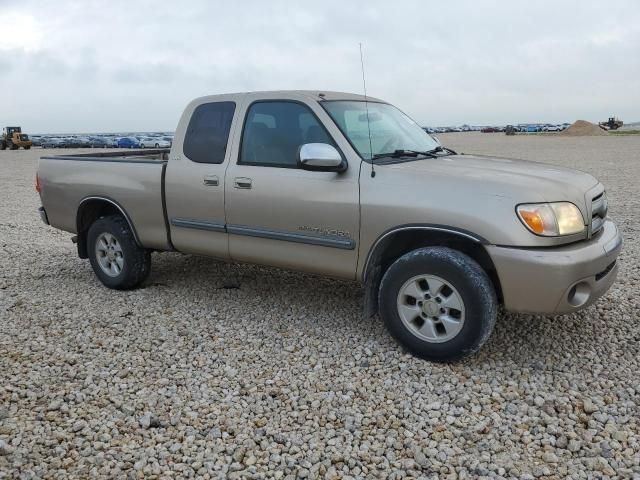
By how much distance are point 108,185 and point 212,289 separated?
1.43 meters

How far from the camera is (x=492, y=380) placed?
3.91 metres

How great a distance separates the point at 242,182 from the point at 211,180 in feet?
1.09

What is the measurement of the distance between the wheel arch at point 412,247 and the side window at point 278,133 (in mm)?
886

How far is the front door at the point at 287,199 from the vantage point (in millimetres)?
4328

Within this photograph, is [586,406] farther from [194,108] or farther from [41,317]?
[41,317]

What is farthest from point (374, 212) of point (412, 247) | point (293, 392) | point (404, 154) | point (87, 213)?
point (87, 213)

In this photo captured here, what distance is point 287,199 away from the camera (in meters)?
4.54

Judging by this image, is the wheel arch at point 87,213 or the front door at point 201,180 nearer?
the front door at point 201,180

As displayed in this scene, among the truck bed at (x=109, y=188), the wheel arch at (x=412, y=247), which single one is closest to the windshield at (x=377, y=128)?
the wheel arch at (x=412, y=247)

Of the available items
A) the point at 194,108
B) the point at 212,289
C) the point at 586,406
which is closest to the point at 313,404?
the point at 586,406

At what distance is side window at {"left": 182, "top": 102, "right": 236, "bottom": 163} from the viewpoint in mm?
5031

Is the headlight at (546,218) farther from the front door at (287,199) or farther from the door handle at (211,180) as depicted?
the door handle at (211,180)

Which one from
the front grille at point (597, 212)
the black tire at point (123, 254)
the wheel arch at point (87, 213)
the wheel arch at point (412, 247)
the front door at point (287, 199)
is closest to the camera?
the wheel arch at point (412, 247)

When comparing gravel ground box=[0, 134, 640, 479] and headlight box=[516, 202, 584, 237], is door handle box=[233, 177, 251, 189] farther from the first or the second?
headlight box=[516, 202, 584, 237]
